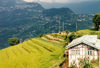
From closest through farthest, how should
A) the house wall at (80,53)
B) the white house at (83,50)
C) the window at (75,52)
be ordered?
the white house at (83,50) → the house wall at (80,53) → the window at (75,52)

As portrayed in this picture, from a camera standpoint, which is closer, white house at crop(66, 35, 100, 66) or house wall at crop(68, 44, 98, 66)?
white house at crop(66, 35, 100, 66)

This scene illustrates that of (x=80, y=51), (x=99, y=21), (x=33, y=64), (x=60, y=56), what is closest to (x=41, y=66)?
(x=33, y=64)

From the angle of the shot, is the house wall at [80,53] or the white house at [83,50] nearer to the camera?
the white house at [83,50]

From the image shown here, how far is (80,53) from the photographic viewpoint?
33.4 metres

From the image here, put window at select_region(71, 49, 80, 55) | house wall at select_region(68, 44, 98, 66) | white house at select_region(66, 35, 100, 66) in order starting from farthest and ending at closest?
window at select_region(71, 49, 80, 55) < house wall at select_region(68, 44, 98, 66) < white house at select_region(66, 35, 100, 66)

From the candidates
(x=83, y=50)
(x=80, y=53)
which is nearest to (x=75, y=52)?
(x=80, y=53)

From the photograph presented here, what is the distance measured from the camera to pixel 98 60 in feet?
103

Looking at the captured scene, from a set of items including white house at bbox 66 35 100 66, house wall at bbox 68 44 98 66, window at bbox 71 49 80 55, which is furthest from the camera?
window at bbox 71 49 80 55

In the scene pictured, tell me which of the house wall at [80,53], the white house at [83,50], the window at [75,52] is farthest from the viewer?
the window at [75,52]

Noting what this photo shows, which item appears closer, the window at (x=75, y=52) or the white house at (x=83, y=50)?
the white house at (x=83, y=50)

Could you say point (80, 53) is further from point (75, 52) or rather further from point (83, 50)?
point (75, 52)

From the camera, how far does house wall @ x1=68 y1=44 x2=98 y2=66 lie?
1273 inches

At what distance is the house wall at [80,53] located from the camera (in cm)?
3233

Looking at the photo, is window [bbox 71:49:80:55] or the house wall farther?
window [bbox 71:49:80:55]
